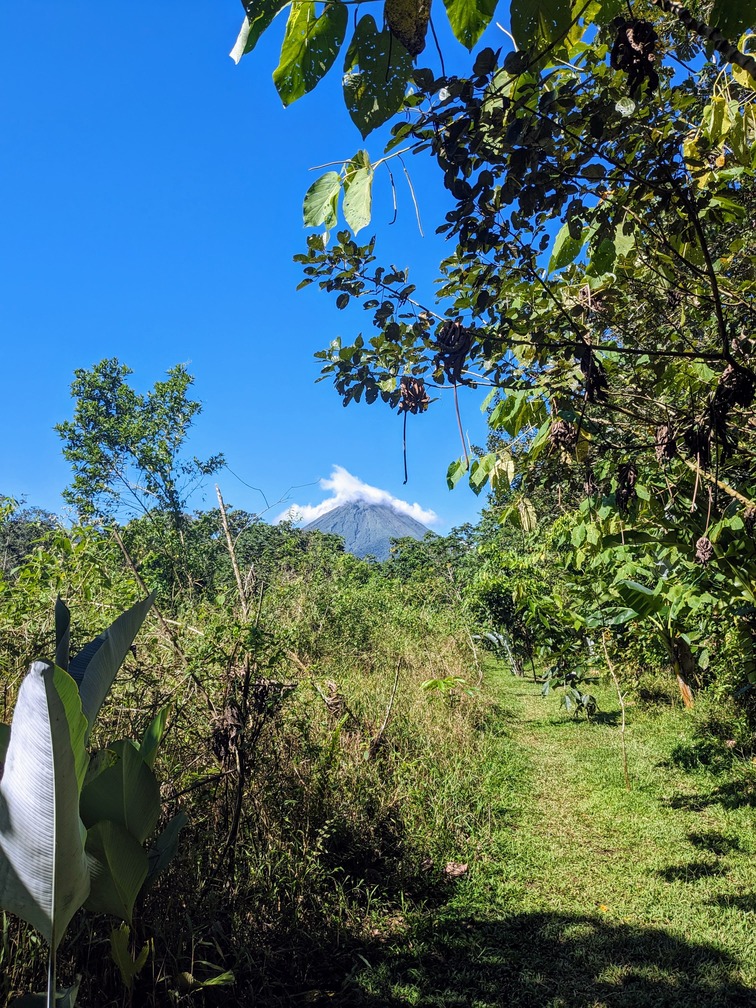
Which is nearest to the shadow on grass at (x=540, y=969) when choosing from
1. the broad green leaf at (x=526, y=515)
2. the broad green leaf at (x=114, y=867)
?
the broad green leaf at (x=114, y=867)

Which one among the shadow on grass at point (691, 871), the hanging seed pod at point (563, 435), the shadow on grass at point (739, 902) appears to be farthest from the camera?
the shadow on grass at point (691, 871)

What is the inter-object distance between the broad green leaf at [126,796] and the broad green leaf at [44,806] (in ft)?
0.77

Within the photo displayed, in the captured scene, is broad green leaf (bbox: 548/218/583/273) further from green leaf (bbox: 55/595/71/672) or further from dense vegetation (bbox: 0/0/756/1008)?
green leaf (bbox: 55/595/71/672)

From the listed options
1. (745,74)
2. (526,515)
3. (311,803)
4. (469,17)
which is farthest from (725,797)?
(469,17)

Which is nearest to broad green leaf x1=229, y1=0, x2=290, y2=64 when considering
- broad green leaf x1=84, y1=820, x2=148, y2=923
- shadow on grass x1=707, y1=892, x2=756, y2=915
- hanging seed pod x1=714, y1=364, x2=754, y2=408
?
hanging seed pod x1=714, y1=364, x2=754, y2=408

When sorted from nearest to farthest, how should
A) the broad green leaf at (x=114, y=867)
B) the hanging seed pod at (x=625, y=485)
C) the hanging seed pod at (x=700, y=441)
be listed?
the broad green leaf at (x=114, y=867)
the hanging seed pod at (x=700, y=441)
the hanging seed pod at (x=625, y=485)

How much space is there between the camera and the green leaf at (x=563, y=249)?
173 centimetres

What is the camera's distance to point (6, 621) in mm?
3145

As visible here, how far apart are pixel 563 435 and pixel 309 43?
162 cm

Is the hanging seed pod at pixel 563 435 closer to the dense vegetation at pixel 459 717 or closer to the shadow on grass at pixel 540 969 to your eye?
the dense vegetation at pixel 459 717

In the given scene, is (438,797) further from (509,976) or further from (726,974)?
(726,974)

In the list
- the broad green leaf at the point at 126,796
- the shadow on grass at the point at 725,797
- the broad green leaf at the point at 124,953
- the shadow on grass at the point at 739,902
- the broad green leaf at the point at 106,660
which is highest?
the broad green leaf at the point at 106,660

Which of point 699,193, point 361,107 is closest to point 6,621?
point 361,107

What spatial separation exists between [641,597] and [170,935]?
323cm
